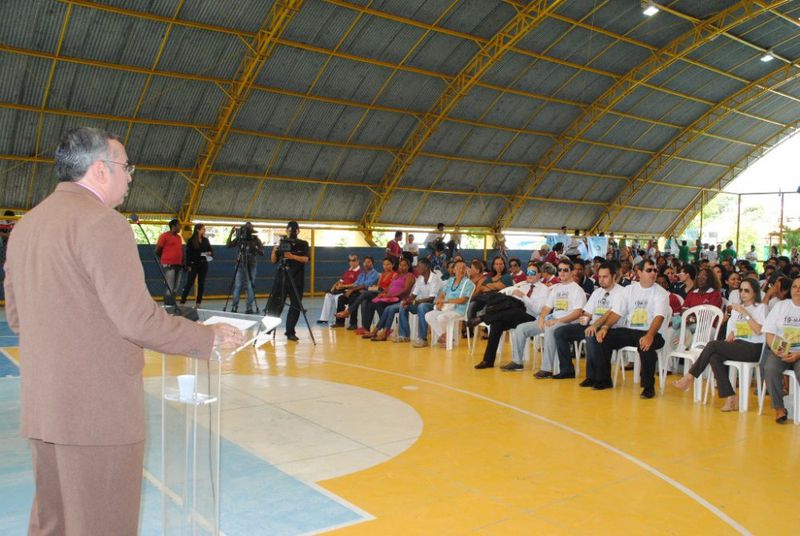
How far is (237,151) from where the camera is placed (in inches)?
774

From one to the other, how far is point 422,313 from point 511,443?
489 centimetres

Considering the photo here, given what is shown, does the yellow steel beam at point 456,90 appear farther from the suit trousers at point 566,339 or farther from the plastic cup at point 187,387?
the plastic cup at point 187,387

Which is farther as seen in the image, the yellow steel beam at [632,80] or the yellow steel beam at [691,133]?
the yellow steel beam at [691,133]

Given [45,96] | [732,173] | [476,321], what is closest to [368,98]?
[45,96]

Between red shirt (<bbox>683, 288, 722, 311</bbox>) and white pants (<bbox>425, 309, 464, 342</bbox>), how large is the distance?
296 centimetres

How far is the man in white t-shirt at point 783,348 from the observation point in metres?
5.68

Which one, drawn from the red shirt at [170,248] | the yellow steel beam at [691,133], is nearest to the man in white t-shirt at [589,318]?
the red shirt at [170,248]

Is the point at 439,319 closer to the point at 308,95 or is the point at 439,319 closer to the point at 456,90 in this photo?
the point at 308,95

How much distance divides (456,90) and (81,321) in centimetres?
1935

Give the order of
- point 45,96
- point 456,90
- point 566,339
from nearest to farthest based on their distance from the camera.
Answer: point 566,339, point 45,96, point 456,90

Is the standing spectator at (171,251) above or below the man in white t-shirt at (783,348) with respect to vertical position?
above

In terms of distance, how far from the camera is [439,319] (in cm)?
950

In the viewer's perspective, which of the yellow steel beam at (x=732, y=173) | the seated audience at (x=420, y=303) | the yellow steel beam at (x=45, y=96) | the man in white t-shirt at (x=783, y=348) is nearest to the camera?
the man in white t-shirt at (x=783, y=348)

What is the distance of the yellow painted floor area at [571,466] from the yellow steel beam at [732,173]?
1046 inches
